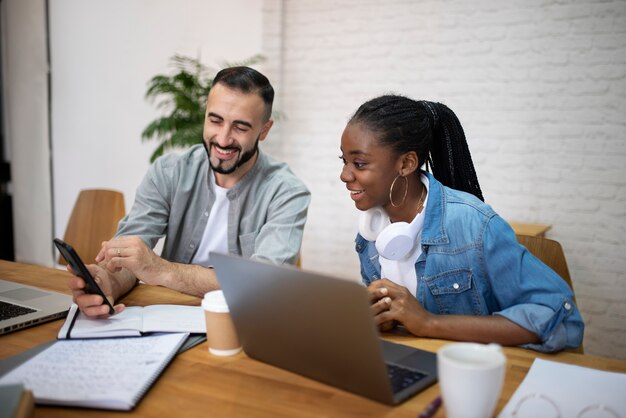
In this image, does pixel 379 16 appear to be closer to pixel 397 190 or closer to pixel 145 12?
pixel 145 12

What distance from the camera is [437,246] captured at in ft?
4.55

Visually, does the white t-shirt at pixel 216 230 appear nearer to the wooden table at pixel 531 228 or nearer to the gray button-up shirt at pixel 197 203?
the gray button-up shirt at pixel 197 203

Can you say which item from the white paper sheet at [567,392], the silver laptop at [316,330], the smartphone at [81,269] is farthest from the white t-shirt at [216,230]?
the white paper sheet at [567,392]

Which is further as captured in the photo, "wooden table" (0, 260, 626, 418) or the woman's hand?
the woman's hand

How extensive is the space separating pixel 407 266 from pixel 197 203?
0.84 m

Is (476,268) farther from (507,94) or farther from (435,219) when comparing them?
(507,94)

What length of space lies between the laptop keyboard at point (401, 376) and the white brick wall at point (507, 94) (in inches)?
97.5

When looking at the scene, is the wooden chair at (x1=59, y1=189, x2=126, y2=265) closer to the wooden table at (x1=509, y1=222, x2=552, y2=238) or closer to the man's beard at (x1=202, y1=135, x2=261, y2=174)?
the man's beard at (x1=202, y1=135, x2=261, y2=174)

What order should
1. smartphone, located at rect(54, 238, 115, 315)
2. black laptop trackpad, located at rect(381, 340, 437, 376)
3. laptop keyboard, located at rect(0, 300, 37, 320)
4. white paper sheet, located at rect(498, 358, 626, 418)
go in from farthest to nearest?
1. laptop keyboard, located at rect(0, 300, 37, 320)
2. smartphone, located at rect(54, 238, 115, 315)
3. black laptop trackpad, located at rect(381, 340, 437, 376)
4. white paper sheet, located at rect(498, 358, 626, 418)

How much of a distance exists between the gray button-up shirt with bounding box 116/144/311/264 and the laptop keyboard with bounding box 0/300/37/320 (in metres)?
0.51

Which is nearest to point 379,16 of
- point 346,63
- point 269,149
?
point 346,63

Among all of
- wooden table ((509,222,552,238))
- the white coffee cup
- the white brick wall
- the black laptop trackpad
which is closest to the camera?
the white coffee cup

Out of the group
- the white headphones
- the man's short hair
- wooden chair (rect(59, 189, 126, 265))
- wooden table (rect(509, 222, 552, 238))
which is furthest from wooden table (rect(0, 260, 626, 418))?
wooden table (rect(509, 222, 552, 238))

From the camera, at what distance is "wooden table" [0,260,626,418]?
862 mm
